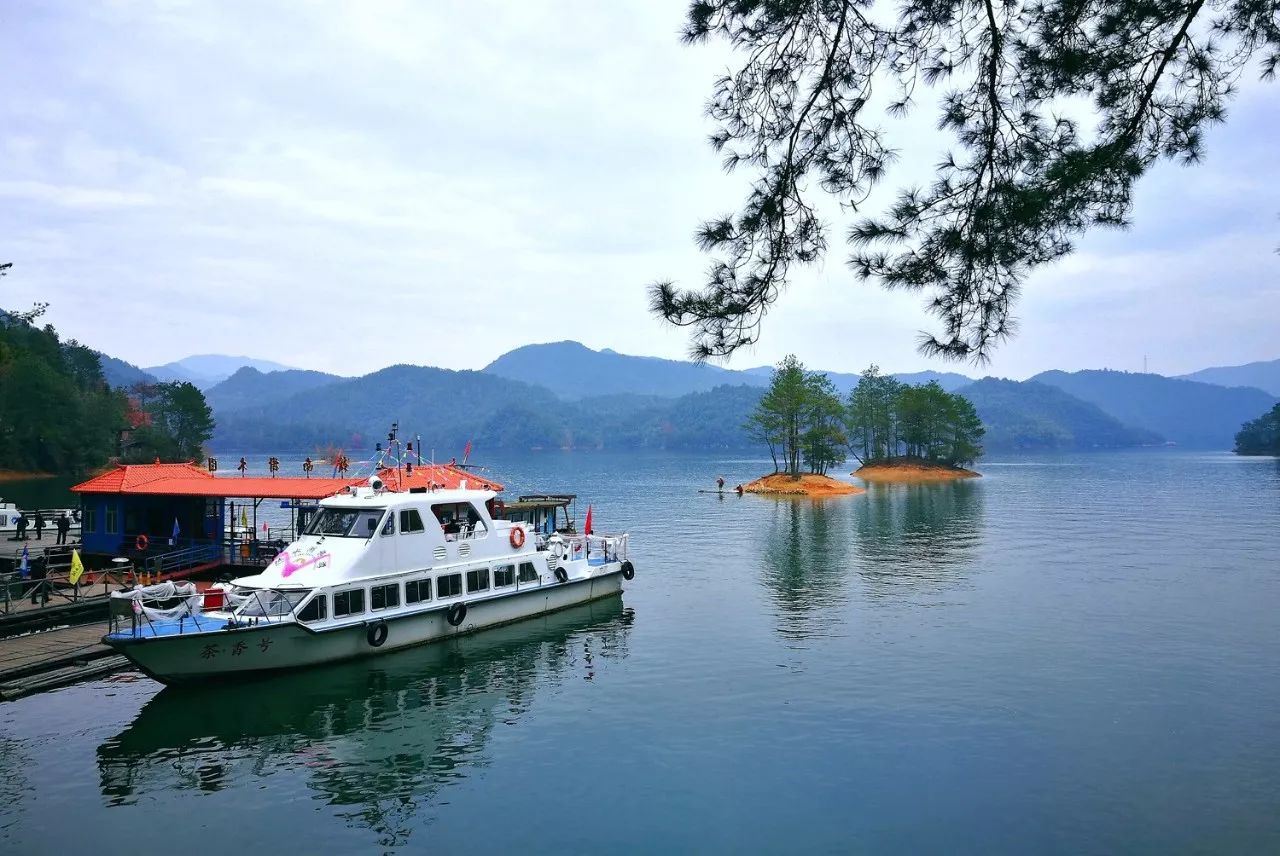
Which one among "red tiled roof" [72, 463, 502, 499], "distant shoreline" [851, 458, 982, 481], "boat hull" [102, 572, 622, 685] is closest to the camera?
"boat hull" [102, 572, 622, 685]

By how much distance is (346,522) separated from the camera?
32.0m

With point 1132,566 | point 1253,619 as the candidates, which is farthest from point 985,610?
point 1132,566

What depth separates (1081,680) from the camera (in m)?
28.3

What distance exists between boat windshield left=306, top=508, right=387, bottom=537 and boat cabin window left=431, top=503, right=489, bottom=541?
113 inches

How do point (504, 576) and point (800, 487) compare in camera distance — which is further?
point (800, 487)

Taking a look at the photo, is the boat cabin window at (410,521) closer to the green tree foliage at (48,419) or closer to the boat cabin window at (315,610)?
the boat cabin window at (315,610)

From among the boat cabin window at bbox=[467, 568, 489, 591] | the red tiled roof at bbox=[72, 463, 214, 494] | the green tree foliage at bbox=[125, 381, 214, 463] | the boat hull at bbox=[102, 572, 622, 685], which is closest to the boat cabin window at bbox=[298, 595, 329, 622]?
the boat hull at bbox=[102, 572, 622, 685]

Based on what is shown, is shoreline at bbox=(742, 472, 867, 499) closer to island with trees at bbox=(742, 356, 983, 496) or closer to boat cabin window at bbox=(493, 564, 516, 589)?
island with trees at bbox=(742, 356, 983, 496)

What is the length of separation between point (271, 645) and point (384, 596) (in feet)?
14.9

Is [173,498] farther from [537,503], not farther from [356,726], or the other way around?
[356,726]

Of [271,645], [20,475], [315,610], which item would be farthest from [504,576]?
[20,475]

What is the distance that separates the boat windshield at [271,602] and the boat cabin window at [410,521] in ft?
14.9

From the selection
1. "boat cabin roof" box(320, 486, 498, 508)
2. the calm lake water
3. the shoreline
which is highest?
"boat cabin roof" box(320, 486, 498, 508)

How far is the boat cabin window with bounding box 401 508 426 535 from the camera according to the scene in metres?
32.2
